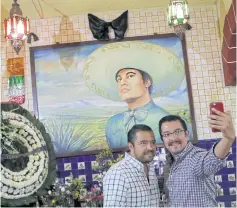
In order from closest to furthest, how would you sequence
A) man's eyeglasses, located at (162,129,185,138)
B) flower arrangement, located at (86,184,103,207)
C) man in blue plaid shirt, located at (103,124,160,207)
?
1. man in blue plaid shirt, located at (103,124,160,207)
2. man's eyeglasses, located at (162,129,185,138)
3. flower arrangement, located at (86,184,103,207)

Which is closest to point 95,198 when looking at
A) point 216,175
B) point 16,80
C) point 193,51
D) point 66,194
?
point 66,194

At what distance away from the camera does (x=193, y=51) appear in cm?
435

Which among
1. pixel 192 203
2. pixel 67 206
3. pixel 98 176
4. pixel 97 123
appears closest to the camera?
pixel 192 203

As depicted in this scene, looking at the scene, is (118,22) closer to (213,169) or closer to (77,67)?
(77,67)

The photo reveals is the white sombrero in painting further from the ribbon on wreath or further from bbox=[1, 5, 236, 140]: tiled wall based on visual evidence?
the ribbon on wreath

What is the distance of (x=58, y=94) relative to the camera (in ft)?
14.2

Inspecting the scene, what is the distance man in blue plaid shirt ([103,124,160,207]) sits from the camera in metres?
2.00

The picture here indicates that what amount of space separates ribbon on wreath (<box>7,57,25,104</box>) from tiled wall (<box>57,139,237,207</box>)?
0.87 m

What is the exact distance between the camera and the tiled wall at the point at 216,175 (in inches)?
163

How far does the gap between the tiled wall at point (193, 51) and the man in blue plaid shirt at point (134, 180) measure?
197 cm

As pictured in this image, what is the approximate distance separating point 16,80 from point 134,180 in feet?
8.84

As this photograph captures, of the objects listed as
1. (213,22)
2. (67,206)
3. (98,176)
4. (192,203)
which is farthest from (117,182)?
(213,22)

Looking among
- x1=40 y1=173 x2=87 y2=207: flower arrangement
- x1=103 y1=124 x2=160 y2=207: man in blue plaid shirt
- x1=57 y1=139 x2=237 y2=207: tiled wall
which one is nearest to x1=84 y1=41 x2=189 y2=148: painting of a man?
x1=57 y1=139 x2=237 y2=207: tiled wall

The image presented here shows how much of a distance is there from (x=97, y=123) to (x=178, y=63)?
1.16 metres
